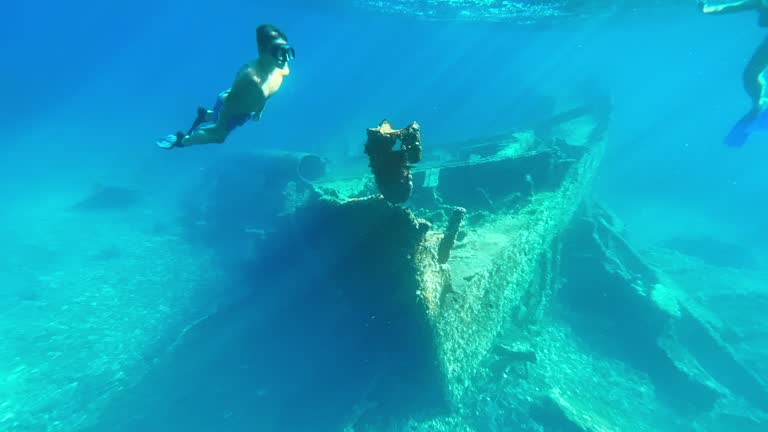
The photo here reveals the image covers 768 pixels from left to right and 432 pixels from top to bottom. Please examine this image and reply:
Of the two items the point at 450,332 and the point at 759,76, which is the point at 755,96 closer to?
the point at 759,76

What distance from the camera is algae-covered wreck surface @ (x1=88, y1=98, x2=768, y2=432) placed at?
5707 mm

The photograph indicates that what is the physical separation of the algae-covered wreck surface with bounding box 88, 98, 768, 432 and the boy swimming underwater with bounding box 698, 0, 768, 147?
371 cm

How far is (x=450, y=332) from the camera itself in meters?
5.65

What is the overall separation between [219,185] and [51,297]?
7.15 metres

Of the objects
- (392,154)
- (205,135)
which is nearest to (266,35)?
(205,135)

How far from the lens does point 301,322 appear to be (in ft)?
24.3

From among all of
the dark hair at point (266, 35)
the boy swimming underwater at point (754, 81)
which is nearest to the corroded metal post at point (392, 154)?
the dark hair at point (266, 35)

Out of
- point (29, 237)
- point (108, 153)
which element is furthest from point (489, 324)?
point (108, 153)

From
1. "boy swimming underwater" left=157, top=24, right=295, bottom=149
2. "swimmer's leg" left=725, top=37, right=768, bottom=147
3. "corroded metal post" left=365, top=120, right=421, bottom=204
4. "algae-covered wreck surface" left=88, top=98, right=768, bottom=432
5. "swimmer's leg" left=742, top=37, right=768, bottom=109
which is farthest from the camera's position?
"swimmer's leg" left=742, top=37, right=768, bottom=109

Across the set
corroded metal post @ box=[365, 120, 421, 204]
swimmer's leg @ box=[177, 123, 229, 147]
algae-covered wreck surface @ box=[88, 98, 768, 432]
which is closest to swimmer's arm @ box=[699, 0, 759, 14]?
algae-covered wreck surface @ box=[88, 98, 768, 432]

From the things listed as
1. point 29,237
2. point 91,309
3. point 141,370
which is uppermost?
point 29,237

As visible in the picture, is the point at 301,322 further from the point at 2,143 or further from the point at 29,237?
the point at 2,143

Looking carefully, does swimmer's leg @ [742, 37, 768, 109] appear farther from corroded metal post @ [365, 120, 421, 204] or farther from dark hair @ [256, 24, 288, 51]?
dark hair @ [256, 24, 288, 51]

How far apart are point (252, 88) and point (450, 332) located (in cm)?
444
